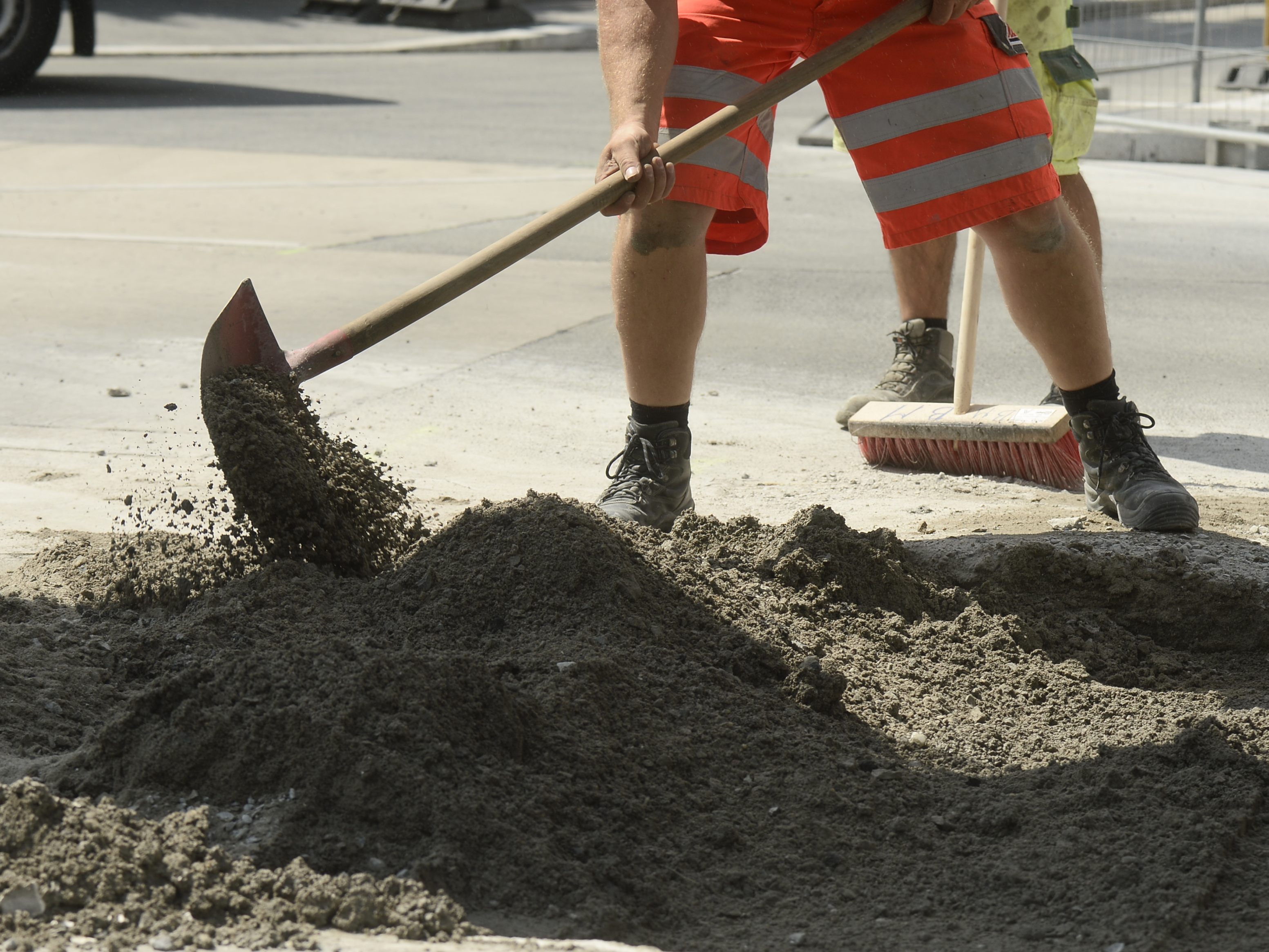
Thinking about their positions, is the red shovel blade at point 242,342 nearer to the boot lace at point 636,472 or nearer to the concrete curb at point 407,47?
the boot lace at point 636,472

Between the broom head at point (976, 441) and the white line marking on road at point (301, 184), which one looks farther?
the white line marking on road at point (301, 184)

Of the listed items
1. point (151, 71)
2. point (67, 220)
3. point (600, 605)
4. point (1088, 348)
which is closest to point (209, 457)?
point (600, 605)

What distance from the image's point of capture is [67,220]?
23.8 ft

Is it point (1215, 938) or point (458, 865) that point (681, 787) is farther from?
point (1215, 938)

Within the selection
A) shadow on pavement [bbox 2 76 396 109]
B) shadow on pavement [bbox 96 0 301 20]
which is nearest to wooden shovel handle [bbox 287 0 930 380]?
shadow on pavement [bbox 2 76 396 109]

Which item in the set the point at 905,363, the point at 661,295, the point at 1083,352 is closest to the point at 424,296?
the point at 661,295

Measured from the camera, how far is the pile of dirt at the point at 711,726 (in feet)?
6.15

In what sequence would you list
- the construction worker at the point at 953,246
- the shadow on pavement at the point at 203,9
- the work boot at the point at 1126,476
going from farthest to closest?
1. the shadow on pavement at the point at 203,9
2. the construction worker at the point at 953,246
3. the work boot at the point at 1126,476

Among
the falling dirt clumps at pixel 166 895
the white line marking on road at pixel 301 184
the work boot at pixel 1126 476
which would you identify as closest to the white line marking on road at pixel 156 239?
the white line marking on road at pixel 301 184

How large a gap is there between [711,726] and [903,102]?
60.6 inches

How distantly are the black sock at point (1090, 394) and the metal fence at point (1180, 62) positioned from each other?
6366mm

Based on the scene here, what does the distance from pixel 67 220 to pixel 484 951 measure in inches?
254

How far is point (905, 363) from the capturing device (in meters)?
4.27

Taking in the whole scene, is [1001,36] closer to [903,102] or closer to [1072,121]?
[903,102]
